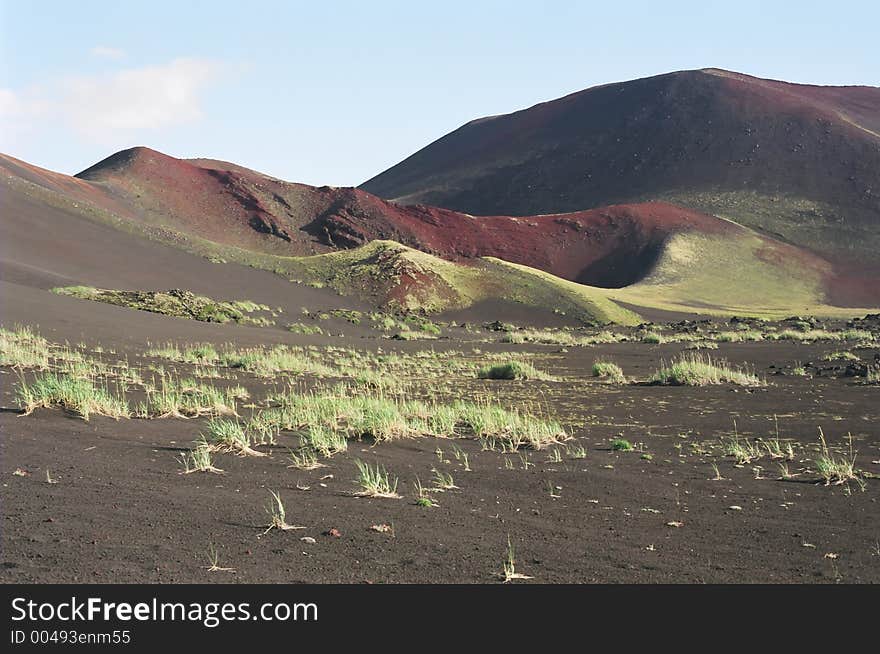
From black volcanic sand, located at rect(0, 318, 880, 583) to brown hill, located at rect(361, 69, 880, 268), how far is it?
93.1 m

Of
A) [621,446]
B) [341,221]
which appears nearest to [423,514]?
[621,446]

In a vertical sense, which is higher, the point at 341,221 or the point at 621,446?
the point at 341,221

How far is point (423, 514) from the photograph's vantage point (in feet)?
24.8

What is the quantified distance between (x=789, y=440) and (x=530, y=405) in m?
5.31

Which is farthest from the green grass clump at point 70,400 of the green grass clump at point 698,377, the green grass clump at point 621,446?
the green grass clump at point 698,377

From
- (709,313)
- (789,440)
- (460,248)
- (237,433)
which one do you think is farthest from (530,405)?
(460,248)

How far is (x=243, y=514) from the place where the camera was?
7.13 metres

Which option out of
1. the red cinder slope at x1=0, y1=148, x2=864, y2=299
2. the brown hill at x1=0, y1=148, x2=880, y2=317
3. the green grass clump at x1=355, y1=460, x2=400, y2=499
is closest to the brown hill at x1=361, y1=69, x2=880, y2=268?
the brown hill at x1=0, y1=148, x2=880, y2=317

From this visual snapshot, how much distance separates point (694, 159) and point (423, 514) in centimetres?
12493

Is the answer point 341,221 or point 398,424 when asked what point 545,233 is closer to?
point 341,221

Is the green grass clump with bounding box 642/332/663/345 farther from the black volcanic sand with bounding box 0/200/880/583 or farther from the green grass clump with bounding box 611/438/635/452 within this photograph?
the green grass clump with bounding box 611/438/635/452

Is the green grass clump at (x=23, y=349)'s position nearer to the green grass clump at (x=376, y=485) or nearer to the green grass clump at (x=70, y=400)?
the green grass clump at (x=70, y=400)

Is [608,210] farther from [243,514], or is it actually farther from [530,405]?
[243,514]

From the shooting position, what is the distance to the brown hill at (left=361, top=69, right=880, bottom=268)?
108250 mm
